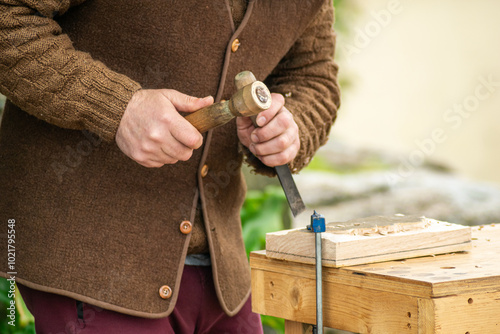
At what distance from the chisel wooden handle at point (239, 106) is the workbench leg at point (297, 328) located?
0.46 m

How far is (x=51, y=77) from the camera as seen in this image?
1.19m

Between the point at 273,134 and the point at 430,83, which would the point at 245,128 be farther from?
the point at 430,83

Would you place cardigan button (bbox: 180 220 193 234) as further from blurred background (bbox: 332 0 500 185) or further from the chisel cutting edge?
blurred background (bbox: 332 0 500 185)

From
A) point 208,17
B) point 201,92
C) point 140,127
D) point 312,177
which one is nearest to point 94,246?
point 140,127

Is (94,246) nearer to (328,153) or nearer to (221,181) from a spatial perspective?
(221,181)

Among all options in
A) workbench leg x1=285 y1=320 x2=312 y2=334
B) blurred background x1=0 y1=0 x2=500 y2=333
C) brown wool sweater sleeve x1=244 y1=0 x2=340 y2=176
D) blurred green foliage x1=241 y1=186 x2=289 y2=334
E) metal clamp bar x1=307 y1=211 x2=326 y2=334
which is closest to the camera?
metal clamp bar x1=307 y1=211 x2=326 y2=334

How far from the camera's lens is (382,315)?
3.51ft

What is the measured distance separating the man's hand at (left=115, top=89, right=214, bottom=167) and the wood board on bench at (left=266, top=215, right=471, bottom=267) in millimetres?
273

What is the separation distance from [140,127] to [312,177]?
403 centimetres

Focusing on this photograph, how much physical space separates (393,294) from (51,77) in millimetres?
780

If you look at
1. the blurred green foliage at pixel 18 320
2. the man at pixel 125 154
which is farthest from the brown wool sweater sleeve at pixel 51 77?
the blurred green foliage at pixel 18 320

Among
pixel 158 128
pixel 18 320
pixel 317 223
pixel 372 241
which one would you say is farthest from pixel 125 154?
pixel 18 320

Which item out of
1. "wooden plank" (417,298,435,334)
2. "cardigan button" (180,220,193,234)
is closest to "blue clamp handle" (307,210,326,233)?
"wooden plank" (417,298,435,334)

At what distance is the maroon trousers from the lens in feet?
4.24
